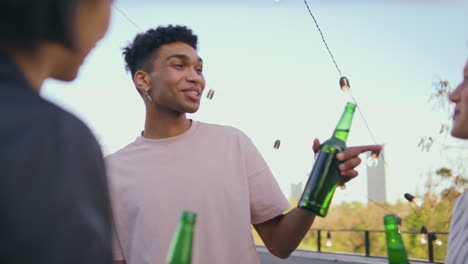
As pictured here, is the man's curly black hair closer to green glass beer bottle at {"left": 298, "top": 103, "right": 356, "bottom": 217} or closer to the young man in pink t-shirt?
the young man in pink t-shirt

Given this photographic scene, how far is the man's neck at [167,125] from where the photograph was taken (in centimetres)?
232

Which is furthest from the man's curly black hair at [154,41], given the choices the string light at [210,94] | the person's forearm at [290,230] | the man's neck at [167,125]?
the string light at [210,94]

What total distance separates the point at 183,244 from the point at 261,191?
1.11 meters

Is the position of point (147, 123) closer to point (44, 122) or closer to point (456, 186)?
point (44, 122)

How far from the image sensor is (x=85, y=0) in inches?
28.8

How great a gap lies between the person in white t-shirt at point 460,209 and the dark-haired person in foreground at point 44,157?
1.13 m

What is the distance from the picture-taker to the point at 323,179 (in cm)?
133

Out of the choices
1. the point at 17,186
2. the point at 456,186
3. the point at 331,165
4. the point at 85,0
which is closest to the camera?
the point at 17,186

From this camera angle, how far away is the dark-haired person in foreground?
589 millimetres

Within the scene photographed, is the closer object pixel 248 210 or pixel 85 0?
pixel 85 0

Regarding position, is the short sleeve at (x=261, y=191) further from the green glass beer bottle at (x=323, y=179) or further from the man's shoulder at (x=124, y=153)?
the green glass beer bottle at (x=323, y=179)

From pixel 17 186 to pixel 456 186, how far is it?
12.1m

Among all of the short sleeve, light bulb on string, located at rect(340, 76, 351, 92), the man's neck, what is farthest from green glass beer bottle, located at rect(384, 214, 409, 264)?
light bulb on string, located at rect(340, 76, 351, 92)

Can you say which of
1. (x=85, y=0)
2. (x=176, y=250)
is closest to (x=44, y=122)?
(x=85, y=0)
